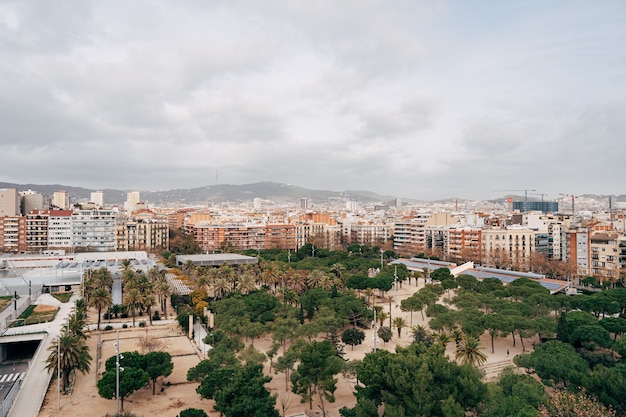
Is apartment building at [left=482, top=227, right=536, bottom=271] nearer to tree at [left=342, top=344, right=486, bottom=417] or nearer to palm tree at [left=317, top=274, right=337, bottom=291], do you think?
palm tree at [left=317, top=274, right=337, bottom=291]

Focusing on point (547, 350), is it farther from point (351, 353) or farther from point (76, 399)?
point (76, 399)

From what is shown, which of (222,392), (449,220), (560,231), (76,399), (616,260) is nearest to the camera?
(222,392)

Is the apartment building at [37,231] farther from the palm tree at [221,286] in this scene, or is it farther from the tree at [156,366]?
the tree at [156,366]

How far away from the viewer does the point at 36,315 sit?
130 ft

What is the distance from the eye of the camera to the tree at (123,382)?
73.0ft

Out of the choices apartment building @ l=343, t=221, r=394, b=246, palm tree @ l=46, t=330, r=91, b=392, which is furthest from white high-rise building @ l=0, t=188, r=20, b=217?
palm tree @ l=46, t=330, r=91, b=392

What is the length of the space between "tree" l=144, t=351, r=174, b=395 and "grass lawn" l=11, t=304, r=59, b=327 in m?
18.2

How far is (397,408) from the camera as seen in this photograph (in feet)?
57.4

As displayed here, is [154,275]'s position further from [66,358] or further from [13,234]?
[13,234]

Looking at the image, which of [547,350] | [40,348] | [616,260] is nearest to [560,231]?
[616,260]

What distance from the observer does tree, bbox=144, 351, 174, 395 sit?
24.5m

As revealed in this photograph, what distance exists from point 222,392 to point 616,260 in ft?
185

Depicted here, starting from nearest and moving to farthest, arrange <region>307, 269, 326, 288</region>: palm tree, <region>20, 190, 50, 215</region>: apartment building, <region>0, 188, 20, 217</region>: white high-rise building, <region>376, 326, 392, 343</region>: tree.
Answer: <region>376, 326, 392, 343</region>: tree → <region>307, 269, 326, 288</region>: palm tree → <region>0, 188, 20, 217</region>: white high-rise building → <region>20, 190, 50, 215</region>: apartment building

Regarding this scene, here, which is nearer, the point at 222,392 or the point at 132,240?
the point at 222,392
